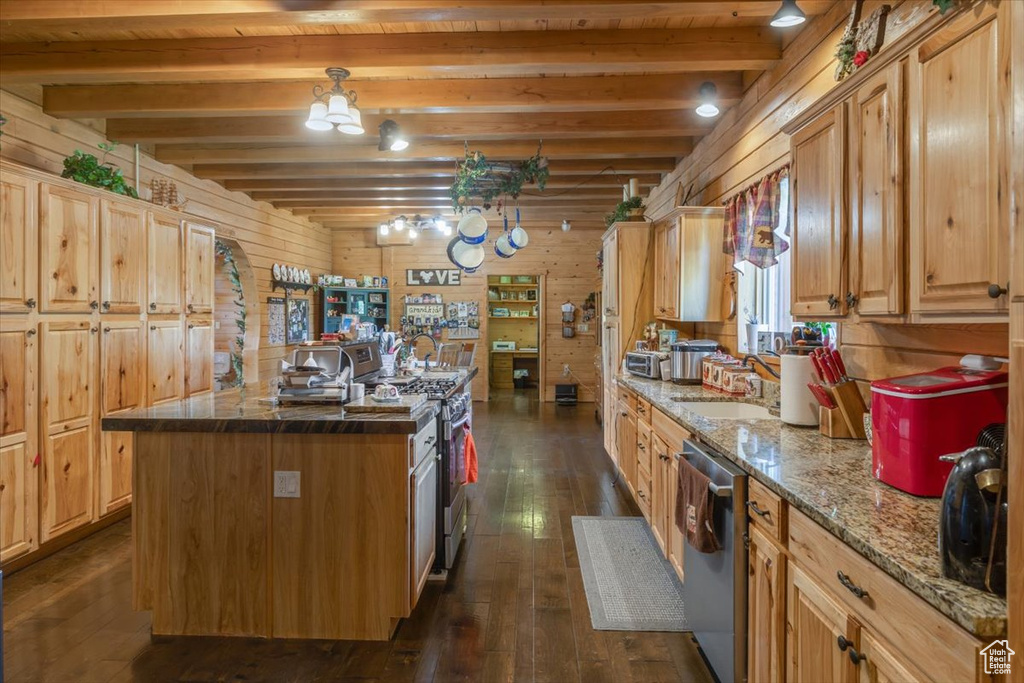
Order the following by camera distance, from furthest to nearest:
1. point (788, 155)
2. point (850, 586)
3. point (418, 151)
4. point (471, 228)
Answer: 1. point (418, 151)
2. point (471, 228)
3. point (788, 155)
4. point (850, 586)

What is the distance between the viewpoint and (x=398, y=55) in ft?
10.5

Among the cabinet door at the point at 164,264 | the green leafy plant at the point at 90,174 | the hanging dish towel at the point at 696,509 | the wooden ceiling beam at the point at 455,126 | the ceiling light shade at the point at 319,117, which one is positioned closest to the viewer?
the hanging dish towel at the point at 696,509

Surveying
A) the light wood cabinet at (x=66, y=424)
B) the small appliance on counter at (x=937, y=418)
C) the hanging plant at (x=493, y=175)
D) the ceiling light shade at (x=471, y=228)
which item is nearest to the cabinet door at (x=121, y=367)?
the light wood cabinet at (x=66, y=424)

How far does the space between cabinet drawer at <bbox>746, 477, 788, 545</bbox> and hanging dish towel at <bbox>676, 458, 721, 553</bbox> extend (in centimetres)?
18

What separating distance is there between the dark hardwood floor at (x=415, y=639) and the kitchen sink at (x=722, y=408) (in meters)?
1.10

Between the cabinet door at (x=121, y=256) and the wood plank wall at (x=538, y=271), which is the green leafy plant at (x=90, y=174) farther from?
the wood plank wall at (x=538, y=271)

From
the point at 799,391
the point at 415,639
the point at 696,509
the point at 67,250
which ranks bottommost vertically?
the point at 415,639

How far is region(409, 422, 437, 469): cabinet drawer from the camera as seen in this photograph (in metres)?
2.40

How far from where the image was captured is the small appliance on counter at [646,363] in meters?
4.00

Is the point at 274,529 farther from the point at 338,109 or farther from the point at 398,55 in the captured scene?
the point at 398,55

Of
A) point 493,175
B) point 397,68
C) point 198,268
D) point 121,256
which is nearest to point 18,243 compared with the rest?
point 121,256

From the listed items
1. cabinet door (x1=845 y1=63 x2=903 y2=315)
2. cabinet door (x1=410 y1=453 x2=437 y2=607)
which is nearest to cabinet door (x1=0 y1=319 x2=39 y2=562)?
cabinet door (x1=410 y1=453 x2=437 y2=607)

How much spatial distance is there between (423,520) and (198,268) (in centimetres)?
311

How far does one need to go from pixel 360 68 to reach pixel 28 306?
2.25 meters
